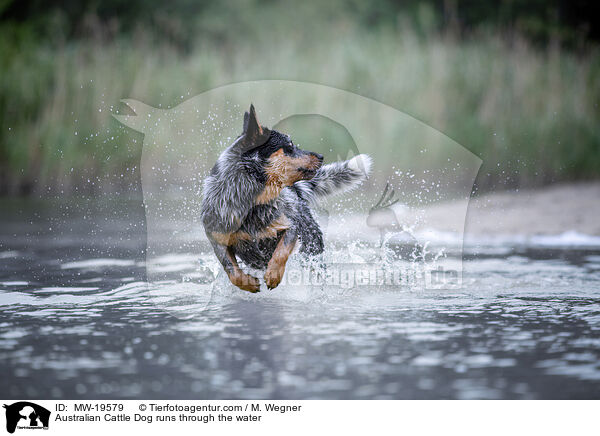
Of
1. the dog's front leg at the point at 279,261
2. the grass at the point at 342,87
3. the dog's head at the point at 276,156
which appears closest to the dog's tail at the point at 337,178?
the dog's head at the point at 276,156

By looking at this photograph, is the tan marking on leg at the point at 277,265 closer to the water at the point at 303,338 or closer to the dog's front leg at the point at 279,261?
the dog's front leg at the point at 279,261

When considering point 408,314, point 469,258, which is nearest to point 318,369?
point 408,314

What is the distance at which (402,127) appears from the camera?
11.3 metres

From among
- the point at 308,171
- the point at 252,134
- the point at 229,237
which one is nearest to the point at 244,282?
the point at 229,237

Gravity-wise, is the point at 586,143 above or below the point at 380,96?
below

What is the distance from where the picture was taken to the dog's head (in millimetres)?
5391

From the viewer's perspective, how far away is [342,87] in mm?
12625

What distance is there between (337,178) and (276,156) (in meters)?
1.16

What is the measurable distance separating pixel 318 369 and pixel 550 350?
1293 millimetres

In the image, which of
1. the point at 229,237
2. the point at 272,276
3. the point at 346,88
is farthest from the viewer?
the point at 346,88

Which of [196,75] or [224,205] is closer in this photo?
[224,205]

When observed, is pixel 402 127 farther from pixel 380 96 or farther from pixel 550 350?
pixel 550 350

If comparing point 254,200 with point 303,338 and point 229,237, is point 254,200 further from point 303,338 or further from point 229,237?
point 303,338

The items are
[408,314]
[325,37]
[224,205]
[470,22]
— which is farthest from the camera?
[470,22]
